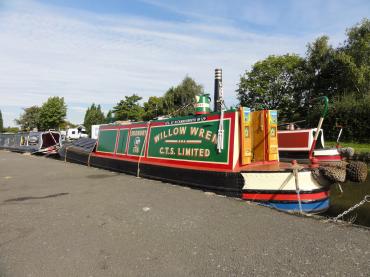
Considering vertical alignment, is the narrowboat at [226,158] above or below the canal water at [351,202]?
above

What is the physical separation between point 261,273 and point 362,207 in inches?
217

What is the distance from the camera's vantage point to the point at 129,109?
56.2 m

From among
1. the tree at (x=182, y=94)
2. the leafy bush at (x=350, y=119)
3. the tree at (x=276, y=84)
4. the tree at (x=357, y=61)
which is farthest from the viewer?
the tree at (x=182, y=94)

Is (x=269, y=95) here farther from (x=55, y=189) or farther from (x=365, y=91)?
(x=55, y=189)

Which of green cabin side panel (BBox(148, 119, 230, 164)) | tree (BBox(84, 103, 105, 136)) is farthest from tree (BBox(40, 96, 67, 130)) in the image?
green cabin side panel (BBox(148, 119, 230, 164))

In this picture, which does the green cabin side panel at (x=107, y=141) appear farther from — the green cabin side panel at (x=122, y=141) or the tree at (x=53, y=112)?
the tree at (x=53, y=112)

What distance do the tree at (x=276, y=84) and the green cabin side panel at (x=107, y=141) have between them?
93.1 feet

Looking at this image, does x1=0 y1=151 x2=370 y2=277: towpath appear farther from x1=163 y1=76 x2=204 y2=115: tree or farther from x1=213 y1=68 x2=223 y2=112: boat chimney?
x1=163 y1=76 x2=204 y2=115: tree

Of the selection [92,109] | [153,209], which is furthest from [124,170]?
[92,109]

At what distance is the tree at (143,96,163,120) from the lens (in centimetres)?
5068

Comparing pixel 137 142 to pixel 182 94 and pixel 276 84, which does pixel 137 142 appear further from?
pixel 182 94

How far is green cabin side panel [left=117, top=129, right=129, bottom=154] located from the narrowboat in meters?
0.44

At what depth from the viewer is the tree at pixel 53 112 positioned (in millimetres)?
52812

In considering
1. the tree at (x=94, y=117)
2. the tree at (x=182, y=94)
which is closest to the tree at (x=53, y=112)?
the tree at (x=182, y=94)
